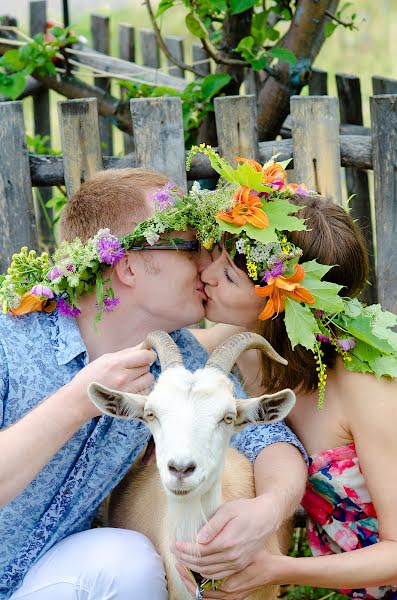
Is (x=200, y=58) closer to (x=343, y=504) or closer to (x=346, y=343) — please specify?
(x=346, y=343)

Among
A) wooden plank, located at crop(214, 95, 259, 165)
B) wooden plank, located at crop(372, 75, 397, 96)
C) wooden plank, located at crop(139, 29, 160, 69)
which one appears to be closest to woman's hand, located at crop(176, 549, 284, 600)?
wooden plank, located at crop(214, 95, 259, 165)

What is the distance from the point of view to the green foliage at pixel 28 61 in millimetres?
5402

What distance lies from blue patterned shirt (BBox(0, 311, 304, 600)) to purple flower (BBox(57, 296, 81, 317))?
19mm

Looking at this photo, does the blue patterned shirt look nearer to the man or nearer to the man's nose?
the man

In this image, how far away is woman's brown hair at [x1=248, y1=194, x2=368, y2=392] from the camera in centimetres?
363

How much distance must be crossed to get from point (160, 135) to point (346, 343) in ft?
4.68

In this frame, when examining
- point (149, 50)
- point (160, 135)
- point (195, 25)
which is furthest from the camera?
point (149, 50)

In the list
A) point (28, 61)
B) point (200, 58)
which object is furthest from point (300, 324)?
point (200, 58)

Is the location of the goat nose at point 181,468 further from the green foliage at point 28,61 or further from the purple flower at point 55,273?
the green foliage at point 28,61

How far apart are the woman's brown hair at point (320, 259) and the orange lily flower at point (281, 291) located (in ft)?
0.57

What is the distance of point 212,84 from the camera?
520 cm

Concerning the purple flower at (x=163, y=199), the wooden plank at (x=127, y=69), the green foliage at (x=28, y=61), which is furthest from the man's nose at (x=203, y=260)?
the wooden plank at (x=127, y=69)

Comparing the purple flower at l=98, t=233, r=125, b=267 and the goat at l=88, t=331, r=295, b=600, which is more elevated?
the purple flower at l=98, t=233, r=125, b=267

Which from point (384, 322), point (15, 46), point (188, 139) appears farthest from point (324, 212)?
point (15, 46)
